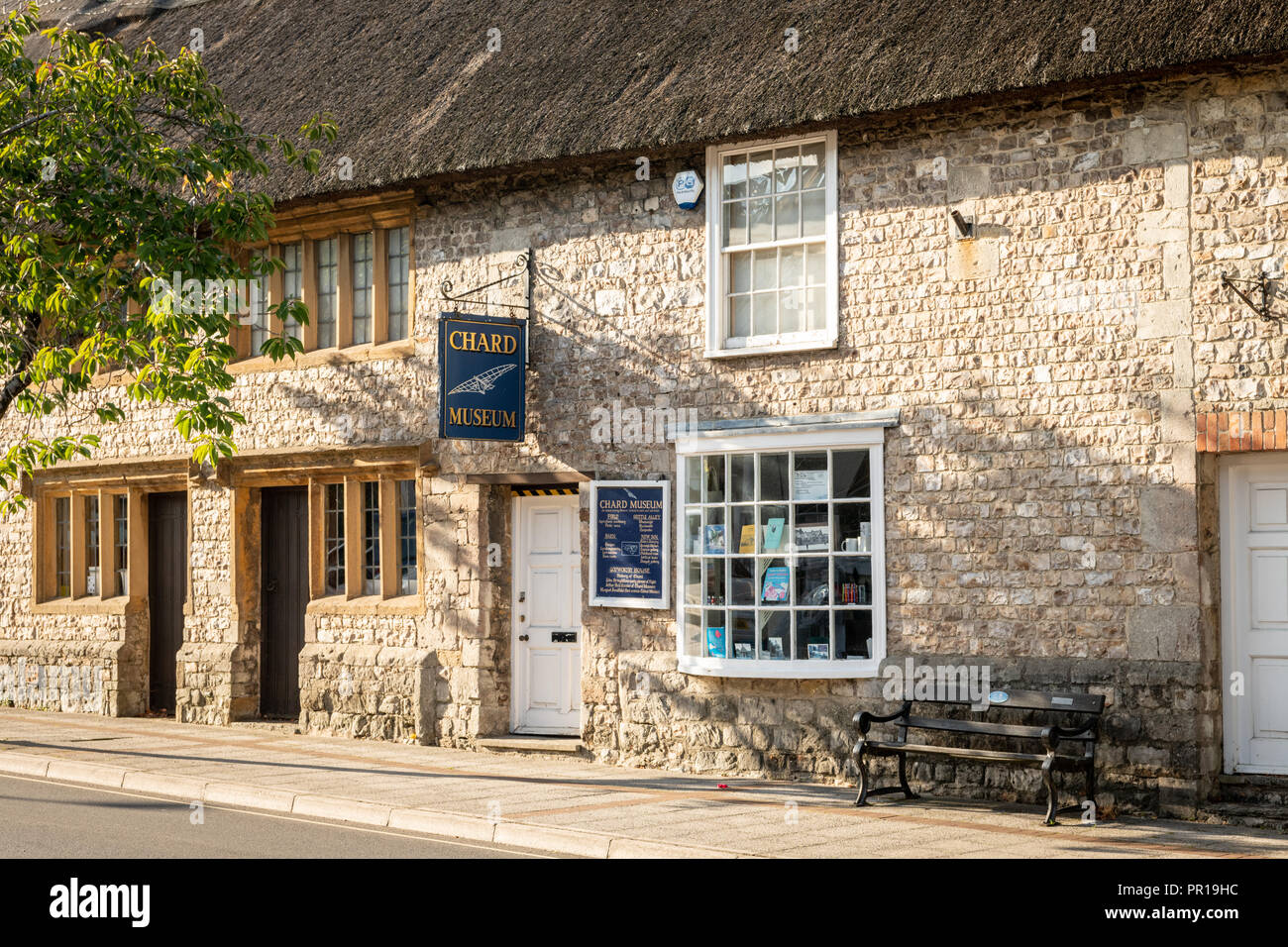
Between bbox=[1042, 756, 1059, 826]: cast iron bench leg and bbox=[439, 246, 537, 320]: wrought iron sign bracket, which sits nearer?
bbox=[1042, 756, 1059, 826]: cast iron bench leg

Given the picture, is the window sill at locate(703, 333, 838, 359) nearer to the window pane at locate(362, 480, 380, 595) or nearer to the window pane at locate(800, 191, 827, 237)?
the window pane at locate(800, 191, 827, 237)

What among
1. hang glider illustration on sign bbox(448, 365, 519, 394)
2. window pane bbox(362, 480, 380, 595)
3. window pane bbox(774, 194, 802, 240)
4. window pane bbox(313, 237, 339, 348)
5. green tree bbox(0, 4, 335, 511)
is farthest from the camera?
window pane bbox(313, 237, 339, 348)

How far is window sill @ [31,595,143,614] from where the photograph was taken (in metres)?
17.4

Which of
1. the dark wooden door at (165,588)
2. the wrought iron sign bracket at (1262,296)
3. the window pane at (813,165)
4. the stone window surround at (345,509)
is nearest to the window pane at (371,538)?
the stone window surround at (345,509)

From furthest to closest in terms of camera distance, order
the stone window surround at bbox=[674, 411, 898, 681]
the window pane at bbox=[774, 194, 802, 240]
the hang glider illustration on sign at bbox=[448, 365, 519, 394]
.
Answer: the hang glider illustration on sign at bbox=[448, 365, 519, 394] < the window pane at bbox=[774, 194, 802, 240] < the stone window surround at bbox=[674, 411, 898, 681]

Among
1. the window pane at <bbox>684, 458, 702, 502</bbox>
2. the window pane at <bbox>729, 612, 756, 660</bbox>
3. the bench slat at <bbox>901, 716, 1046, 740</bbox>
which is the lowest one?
the bench slat at <bbox>901, 716, 1046, 740</bbox>

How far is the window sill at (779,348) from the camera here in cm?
1220

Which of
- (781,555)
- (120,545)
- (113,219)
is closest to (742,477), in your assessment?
(781,555)

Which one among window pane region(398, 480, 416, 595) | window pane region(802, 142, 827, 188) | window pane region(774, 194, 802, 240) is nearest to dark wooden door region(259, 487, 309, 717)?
window pane region(398, 480, 416, 595)

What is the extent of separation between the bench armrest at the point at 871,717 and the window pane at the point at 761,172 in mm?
4369

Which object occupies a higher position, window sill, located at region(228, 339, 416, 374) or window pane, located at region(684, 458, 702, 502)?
window sill, located at region(228, 339, 416, 374)

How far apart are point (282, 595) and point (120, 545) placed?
2.87 meters

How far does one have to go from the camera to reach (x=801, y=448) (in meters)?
12.2

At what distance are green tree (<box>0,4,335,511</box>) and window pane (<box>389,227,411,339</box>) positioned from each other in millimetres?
1869
